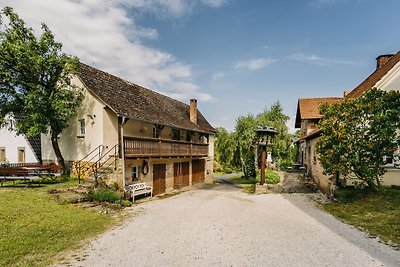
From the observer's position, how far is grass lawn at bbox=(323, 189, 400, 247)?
324 inches

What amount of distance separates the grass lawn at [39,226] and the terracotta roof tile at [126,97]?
6.09 metres

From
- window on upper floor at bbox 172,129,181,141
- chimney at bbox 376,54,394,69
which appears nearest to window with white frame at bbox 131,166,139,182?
window on upper floor at bbox 172,129,181,141

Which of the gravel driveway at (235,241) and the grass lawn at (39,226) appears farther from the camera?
the grass lawn at (39,226)

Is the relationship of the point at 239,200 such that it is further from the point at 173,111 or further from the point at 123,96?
the point at 173,111

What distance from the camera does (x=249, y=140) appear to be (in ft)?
91.3

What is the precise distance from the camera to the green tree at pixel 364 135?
11.2 metres

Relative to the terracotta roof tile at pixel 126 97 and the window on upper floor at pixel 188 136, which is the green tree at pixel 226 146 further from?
the terracotta roof tile at pixel 126 97

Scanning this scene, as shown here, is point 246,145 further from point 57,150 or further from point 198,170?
point 57,150

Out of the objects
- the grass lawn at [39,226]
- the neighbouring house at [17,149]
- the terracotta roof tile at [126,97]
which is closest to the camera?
the grass lawn at [39,226]

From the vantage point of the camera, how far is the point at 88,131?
15.7m

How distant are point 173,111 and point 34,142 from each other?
11.9m

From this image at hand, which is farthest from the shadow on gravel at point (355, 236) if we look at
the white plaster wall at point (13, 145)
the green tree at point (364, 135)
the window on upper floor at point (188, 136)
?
the white plaster wall at point (13, 145)

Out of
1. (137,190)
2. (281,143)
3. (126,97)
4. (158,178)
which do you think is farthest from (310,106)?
(137,190)

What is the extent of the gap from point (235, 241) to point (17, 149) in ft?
68.1
